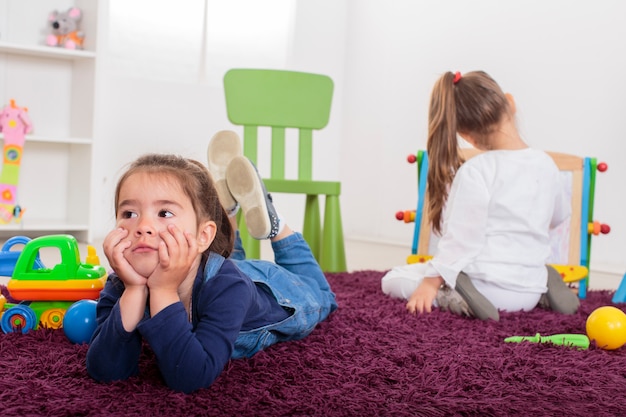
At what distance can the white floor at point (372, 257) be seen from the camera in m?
2.28

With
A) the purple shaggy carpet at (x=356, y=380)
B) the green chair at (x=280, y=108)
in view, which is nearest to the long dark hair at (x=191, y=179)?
the purple shaggy carpet at (x=356, y=380)

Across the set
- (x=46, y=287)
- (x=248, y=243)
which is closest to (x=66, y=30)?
(x=248, y=243)

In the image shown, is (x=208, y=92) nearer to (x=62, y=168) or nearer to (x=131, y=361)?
(x=62, y=168)

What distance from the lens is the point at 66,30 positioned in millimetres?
2926

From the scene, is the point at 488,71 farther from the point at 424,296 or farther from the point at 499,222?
the point at 424,296

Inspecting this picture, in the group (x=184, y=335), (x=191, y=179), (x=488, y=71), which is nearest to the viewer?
(x=184, y=335)

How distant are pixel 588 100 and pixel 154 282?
222 centimetres

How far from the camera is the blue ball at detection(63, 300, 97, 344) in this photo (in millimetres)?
1097

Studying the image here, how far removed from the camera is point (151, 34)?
3.30m

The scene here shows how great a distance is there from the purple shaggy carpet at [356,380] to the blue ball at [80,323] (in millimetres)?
23

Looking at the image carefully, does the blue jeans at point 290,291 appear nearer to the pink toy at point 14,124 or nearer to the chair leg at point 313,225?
the chair leg at point 313,225

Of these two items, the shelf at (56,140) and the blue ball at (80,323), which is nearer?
the blue ball at (80,323)

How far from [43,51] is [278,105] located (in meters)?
1.05

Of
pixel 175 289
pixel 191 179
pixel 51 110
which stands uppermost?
pixel 51 110
